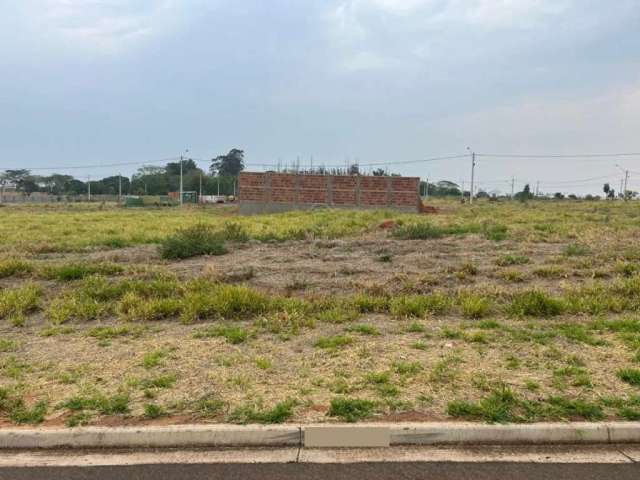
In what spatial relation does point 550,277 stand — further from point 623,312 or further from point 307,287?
point 307,287

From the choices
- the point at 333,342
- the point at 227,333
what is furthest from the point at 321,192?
the point at 333,342

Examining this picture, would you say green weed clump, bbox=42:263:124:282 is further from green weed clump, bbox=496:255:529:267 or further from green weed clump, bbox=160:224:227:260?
green weed clump, bbox=496:255:529:267

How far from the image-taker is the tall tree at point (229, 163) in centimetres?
12444

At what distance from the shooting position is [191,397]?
4.82 metres

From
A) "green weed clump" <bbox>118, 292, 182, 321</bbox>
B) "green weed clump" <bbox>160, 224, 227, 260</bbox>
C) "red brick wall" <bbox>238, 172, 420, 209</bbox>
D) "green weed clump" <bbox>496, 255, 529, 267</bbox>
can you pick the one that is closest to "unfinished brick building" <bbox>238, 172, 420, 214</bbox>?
"red brick wall" <bbox>238, 172, 420, 209</bbox>

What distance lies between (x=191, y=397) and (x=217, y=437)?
733 millimetres

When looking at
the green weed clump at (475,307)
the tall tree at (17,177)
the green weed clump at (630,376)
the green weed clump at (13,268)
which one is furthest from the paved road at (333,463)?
the tall tree at (17,177)

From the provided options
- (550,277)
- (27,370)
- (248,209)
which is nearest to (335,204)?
(248,209)

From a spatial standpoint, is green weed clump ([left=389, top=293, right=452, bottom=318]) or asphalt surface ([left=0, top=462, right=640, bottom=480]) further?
green weed clump ([left=389, top=293, right=452, bottom=318])

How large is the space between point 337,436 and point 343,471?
1.38ft

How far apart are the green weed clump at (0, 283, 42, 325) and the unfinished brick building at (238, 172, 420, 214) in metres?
33.7

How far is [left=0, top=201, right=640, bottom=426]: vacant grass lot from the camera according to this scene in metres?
4.63

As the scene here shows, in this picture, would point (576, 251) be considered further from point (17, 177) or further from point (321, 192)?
point (17, 177)

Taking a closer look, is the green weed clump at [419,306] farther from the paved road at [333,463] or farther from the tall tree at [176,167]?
the tall tree at [176,167]
